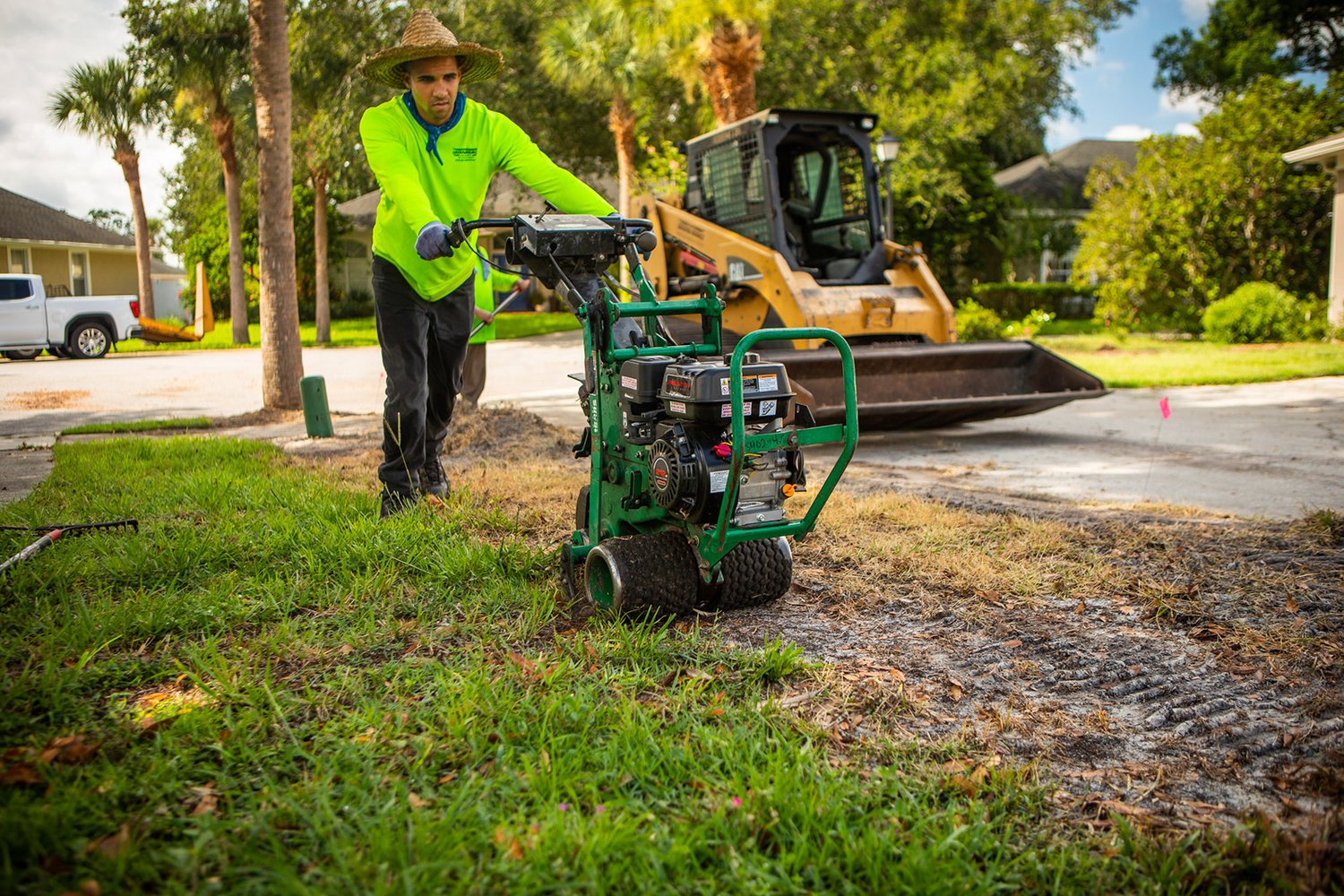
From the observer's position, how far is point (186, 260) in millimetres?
30797

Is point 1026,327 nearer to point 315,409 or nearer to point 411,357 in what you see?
point 315,409

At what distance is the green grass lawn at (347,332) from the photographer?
Result: 20.0 metres

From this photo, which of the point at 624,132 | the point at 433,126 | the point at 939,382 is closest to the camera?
the point at 433,126

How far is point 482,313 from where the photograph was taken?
6371mm

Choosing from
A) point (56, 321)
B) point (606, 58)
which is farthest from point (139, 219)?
point (606, 58)

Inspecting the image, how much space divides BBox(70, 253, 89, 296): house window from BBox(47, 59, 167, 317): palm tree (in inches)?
42.8

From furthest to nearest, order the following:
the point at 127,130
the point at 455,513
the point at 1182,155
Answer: the point at 127,130, the point at 1182,155, the point at 455,513

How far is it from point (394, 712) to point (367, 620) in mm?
754

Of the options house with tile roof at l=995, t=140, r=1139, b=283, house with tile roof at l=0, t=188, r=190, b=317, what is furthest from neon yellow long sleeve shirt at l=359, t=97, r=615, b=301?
house with tile roof at l=995, t=140, r=1139, b=283

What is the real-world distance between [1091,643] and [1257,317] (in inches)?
594

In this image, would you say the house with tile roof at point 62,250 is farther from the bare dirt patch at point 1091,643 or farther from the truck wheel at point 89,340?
the bare dirt patch at point 1091,643

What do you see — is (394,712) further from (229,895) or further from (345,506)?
(345,506)

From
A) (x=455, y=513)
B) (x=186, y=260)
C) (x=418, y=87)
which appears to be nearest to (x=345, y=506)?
(x=455, y=513)

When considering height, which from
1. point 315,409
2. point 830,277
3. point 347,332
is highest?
point 830,277
